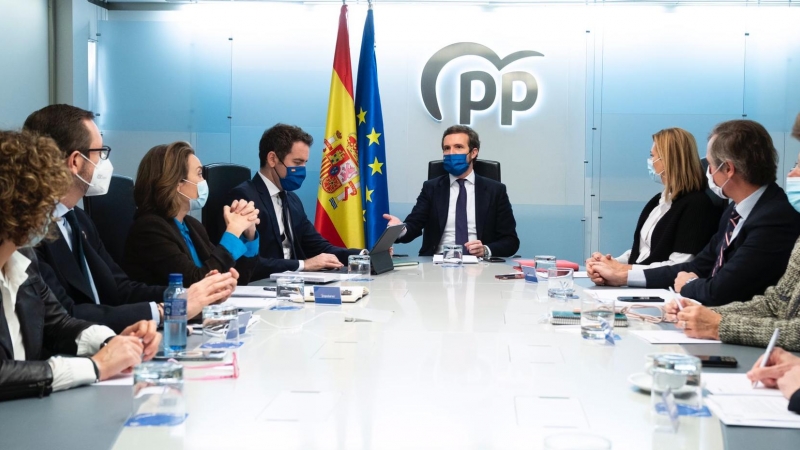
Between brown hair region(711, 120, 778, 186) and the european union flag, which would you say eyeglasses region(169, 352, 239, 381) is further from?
the european union flag

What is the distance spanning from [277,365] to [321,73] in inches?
196

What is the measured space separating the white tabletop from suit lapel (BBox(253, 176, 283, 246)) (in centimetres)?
182

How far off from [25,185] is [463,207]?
395cm

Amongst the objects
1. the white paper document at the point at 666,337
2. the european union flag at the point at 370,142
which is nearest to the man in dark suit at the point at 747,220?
the white paper document at the point at 666,337

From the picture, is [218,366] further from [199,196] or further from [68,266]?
[199,196]

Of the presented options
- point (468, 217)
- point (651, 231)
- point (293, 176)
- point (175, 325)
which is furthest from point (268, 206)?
point (175, 325)

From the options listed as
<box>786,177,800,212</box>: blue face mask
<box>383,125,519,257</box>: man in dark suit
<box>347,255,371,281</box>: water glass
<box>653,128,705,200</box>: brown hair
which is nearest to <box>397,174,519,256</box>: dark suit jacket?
<box>383,125,519,257</box>: man in dark suit

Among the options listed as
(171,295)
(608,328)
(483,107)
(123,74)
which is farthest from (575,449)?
(123,74)

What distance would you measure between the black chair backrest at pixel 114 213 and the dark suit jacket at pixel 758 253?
2.43 m

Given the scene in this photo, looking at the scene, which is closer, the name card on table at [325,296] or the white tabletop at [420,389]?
the white tabletop at [420,389]

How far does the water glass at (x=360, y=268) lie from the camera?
3826 mm

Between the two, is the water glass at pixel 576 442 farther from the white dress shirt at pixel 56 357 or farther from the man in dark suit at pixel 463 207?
the man in dark suit at pixel 463 207

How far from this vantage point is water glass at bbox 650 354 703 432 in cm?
150

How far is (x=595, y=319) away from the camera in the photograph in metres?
2.35
